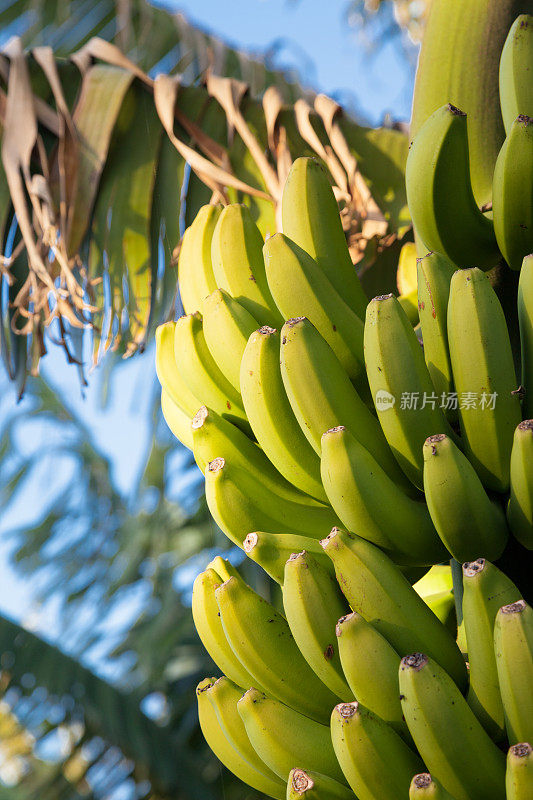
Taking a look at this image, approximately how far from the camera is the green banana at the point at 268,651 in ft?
3.17

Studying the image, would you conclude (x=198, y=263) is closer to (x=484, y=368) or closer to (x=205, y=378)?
(x=205, y=378)

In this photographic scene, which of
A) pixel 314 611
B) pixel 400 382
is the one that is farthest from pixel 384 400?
pixel 314 611

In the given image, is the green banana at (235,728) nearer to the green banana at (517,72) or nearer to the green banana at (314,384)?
the green banana at (314,384)

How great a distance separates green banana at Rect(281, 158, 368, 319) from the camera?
3.79 feet

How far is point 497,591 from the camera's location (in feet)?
2.77

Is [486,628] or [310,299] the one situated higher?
[310,299]

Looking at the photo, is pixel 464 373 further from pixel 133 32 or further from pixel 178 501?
pixel 178 501

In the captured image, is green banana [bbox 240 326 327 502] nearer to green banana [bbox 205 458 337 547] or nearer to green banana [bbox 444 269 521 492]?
green banana [bbox 205 458 337 547]

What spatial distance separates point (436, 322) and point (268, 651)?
459 mm

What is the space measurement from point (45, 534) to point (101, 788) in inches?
69.2

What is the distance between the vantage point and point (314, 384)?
3.13 feet

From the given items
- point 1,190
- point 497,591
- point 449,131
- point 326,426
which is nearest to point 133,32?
point 1,190

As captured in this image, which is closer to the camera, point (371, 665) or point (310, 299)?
point (371, 665)

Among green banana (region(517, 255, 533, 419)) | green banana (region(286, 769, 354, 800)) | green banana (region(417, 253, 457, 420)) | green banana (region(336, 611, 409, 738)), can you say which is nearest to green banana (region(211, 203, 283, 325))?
green banana (region(417, 253, 457, 420))
